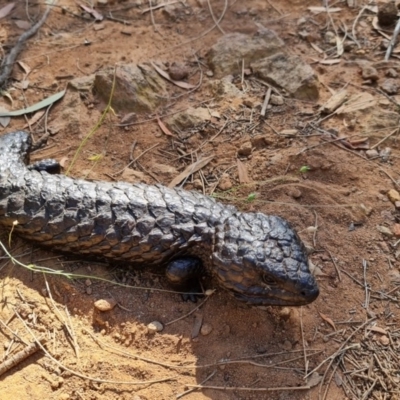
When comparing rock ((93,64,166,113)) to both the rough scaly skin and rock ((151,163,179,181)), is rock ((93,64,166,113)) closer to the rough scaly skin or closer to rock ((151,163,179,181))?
rock ((151,163,179,181))

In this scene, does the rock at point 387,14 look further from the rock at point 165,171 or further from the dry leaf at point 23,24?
the dry leaf at point 23,24

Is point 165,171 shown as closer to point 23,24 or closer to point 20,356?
point 20,356

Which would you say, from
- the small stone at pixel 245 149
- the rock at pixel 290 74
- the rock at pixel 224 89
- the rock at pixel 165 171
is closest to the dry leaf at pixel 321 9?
the rock at pixel 290 74

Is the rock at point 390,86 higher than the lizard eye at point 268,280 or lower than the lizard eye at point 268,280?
lower

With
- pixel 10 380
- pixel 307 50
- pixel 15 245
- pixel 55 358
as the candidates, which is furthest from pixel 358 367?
pixel 307 50

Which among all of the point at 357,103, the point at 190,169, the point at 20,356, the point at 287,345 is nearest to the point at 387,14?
the point at 357,103

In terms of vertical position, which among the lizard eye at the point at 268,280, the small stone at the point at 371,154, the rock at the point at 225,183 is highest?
the lizard eye at the point at 268,280

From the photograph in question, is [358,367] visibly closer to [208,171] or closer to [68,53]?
[208,171]
